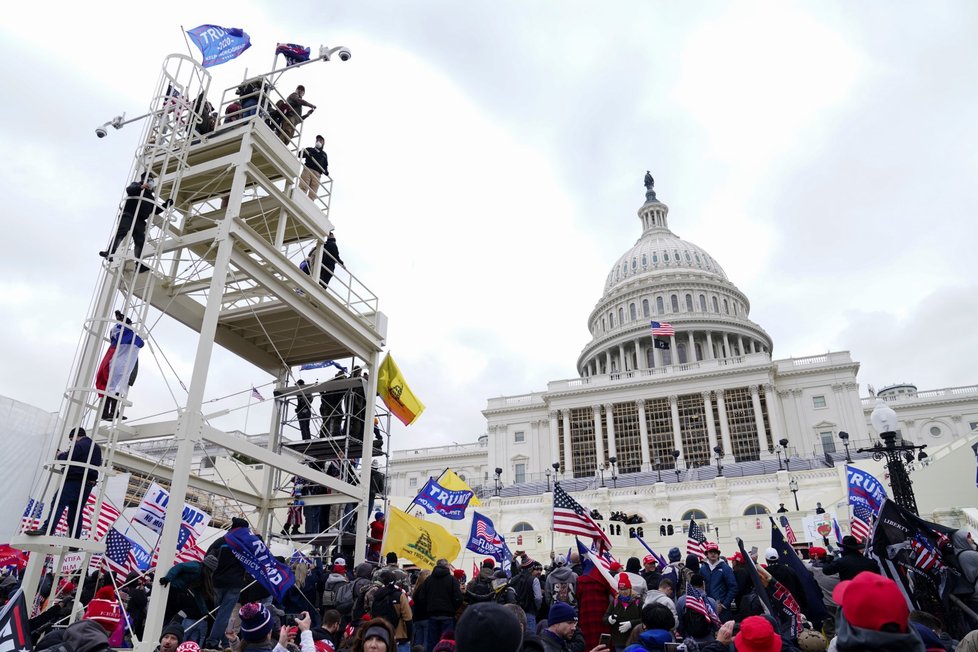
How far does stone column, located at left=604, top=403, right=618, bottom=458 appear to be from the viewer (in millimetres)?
69375

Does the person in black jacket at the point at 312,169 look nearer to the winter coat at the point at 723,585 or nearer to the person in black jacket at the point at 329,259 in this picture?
the person in black jacket at the point at 329,259

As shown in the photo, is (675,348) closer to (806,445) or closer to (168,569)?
(806,445)

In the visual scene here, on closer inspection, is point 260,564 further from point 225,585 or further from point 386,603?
point 386,603

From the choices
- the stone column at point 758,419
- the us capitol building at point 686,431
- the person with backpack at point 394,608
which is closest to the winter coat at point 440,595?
the person with backpack at point 394,608

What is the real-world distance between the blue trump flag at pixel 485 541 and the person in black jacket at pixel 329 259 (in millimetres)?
7297

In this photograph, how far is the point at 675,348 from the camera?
8519cm

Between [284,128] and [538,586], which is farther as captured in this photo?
[284,128]

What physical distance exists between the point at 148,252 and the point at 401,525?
7919mm

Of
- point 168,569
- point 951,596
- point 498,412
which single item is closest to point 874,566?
point 951,596

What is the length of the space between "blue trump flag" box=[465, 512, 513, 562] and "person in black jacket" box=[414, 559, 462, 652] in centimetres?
606

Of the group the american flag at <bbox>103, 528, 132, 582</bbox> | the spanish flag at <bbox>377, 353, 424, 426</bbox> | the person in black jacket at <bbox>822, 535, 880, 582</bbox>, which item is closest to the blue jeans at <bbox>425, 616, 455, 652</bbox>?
the person in black jacket at <bbox>822, 535, 880, 582</bbox>

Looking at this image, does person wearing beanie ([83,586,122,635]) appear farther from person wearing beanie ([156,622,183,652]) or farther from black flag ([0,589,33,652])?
black flag ([0,589,33,652])

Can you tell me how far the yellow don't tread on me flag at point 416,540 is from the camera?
14.7m

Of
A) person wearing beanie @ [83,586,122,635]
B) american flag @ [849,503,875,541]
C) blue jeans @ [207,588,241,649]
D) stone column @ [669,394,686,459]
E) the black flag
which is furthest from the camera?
stone column @ [669,394,686,459]
